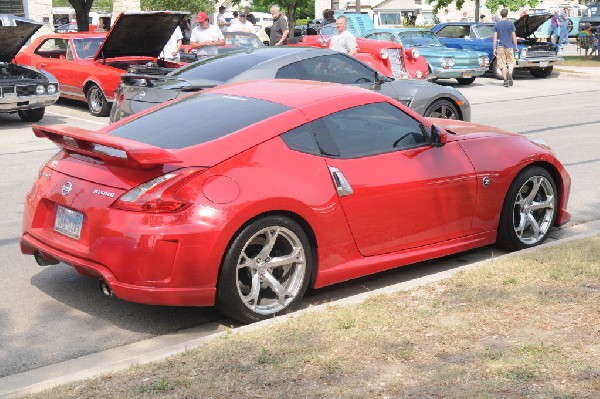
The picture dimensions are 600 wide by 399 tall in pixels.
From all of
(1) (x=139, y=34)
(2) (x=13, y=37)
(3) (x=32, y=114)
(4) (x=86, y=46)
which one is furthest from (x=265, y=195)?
(4) (x=86, y=46)

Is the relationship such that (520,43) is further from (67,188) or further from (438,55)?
(67,188)

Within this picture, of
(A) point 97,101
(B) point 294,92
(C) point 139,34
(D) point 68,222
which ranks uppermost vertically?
(B) point 294,92

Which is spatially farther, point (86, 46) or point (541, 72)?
point (541, 72)

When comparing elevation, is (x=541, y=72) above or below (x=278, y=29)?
below

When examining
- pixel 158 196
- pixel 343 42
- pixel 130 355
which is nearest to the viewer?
pixel 130 355

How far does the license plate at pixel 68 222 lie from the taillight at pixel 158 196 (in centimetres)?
36

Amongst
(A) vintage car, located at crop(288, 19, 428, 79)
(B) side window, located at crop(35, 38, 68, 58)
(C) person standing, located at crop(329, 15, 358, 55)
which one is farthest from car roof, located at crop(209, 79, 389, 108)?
(B) side window, located at crop(35, 38, 68, 58)

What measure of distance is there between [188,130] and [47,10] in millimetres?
34566

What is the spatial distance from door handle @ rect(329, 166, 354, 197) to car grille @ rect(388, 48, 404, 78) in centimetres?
1407

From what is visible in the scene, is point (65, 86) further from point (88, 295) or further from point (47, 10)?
point (47, 10)

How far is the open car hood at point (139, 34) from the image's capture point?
1591cm

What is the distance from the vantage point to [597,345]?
4.85 metres

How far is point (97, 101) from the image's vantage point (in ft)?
56.3

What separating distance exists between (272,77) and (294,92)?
188 inches
